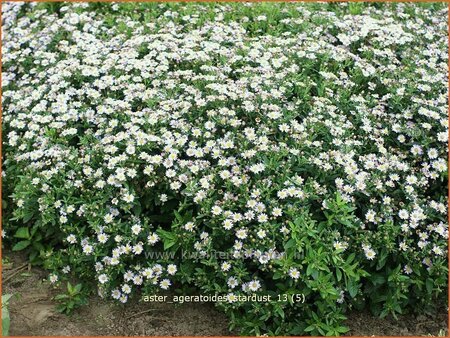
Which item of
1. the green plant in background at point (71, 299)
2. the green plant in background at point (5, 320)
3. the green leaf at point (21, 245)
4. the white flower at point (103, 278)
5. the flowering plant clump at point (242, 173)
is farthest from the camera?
the green leaf at point (21, 245)

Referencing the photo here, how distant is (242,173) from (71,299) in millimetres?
1458

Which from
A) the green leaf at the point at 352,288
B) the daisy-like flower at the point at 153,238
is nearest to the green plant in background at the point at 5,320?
the daisy-like flower at the point at 153,238

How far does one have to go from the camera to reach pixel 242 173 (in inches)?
168

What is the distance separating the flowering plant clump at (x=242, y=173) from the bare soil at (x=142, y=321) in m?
0.12

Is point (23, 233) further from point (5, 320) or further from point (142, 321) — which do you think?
point (142, 321)

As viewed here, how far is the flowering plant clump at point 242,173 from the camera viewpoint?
13.6ft

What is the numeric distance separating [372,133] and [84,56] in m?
2.54

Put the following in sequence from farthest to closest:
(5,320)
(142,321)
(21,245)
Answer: (21,245)
(142,321)
(5,320)

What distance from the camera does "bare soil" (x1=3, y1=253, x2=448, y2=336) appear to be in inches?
170

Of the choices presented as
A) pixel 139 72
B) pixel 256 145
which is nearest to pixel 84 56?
pixel 139 72

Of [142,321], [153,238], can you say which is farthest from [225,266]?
[142,321]

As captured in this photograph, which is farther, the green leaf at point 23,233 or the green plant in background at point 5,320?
the green leaf at point 23,233

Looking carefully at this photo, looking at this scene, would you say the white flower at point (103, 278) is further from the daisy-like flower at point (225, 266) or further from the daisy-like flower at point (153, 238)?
the daisy-like flower at point (225, 266)

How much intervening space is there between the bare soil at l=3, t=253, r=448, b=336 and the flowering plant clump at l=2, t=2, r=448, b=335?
0.39ft
